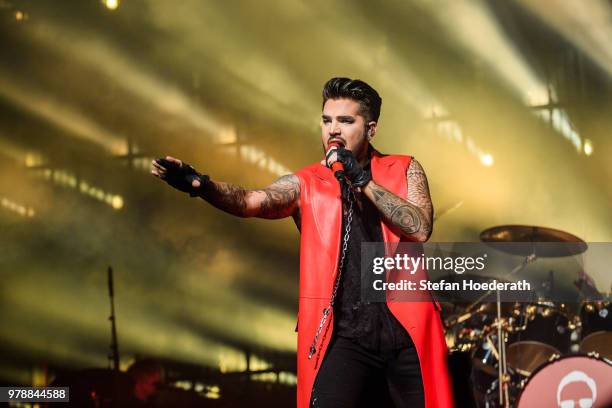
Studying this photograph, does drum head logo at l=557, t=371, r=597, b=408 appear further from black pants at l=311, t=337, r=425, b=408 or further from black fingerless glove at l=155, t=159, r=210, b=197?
black fingerless glove at l=155, t=159, r=210, b=197

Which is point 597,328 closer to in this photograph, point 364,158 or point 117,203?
point 364,158

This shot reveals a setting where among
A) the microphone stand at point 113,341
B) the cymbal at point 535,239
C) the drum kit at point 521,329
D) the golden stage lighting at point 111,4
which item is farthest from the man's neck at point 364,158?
the golden stage lighting at point 111,4

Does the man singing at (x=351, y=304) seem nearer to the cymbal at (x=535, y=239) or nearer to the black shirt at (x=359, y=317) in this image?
the black shirt at (x=359, y=317)

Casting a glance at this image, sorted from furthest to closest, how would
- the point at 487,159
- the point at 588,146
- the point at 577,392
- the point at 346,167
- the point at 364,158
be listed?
the point at 487,159, the point at 588,146, the point at 577,392, the point at 364,158, the point at 346,167

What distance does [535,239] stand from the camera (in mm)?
5066

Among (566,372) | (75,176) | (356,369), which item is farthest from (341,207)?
(75,176)

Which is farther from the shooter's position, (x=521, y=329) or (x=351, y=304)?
(x=521, y=329)

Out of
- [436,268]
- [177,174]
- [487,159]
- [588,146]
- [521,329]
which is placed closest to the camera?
[177,174]

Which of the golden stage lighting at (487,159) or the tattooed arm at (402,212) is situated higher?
the golden stage lighting at (487,159)

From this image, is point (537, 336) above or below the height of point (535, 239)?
below

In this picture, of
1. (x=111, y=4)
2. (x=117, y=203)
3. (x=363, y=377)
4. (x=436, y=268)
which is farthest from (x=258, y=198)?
(x=111, y=4)

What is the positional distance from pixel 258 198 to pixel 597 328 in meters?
2.93

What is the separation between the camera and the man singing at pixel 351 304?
2557 millimetres

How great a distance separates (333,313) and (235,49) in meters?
3.57
